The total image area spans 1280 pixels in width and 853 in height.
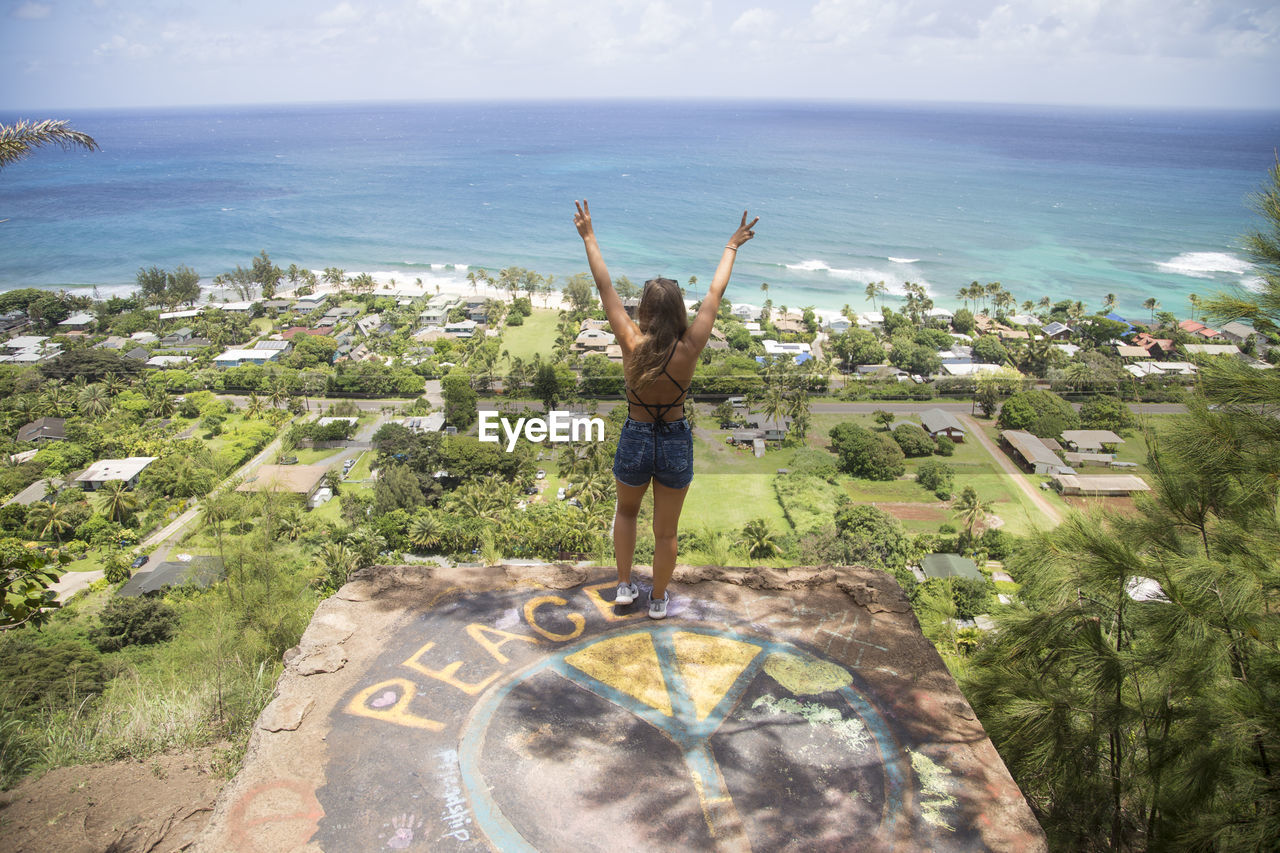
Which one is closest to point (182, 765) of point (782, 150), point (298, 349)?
point (298, 349)

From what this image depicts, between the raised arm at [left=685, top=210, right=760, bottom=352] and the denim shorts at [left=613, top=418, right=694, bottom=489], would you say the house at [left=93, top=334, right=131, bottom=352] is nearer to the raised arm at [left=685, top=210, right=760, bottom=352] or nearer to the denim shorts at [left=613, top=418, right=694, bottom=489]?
the denim shorts at [left=613, top=418, right=694, bottom=489]

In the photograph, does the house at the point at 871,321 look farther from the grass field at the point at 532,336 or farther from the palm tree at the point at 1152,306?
the grass field at the point at 532,336

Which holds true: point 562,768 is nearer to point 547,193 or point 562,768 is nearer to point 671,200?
point 671,200

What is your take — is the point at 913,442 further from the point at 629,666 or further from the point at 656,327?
the point at 656,327

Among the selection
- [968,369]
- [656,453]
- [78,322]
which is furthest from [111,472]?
[968,369]

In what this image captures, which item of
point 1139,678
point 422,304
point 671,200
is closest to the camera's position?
point 1139,678

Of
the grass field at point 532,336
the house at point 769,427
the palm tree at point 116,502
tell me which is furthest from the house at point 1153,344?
the palm tree at point 116,502
